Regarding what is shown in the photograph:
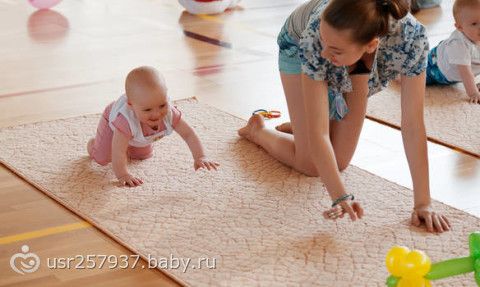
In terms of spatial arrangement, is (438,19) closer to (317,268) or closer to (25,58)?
(25,58)

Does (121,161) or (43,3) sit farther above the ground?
(121,161)

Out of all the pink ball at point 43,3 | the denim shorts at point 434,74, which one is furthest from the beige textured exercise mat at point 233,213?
the pink ball at point 43,3

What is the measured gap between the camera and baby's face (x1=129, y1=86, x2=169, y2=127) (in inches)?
90.7

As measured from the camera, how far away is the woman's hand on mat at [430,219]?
2061 millimetres

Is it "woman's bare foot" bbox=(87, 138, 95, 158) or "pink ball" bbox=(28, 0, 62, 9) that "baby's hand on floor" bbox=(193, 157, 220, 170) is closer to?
"woman's bare foot" bbox=(87, 138, 95, 158)

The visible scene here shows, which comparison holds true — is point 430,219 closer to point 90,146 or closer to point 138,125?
point 138,125

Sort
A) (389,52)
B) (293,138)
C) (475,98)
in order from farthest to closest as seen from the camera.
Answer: (475,98) → (293,138) → (389,52)

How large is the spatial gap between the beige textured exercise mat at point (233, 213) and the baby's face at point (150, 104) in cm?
18

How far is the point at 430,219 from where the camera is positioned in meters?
2.06

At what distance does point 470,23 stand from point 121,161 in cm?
144

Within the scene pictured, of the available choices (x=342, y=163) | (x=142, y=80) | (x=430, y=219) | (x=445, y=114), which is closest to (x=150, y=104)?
(x=142, y=80)

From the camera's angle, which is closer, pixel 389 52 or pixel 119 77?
pixel 389 52

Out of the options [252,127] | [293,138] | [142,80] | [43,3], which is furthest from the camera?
[43,3]

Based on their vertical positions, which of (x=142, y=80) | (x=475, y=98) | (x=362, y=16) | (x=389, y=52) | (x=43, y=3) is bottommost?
(x=43, y=3)
